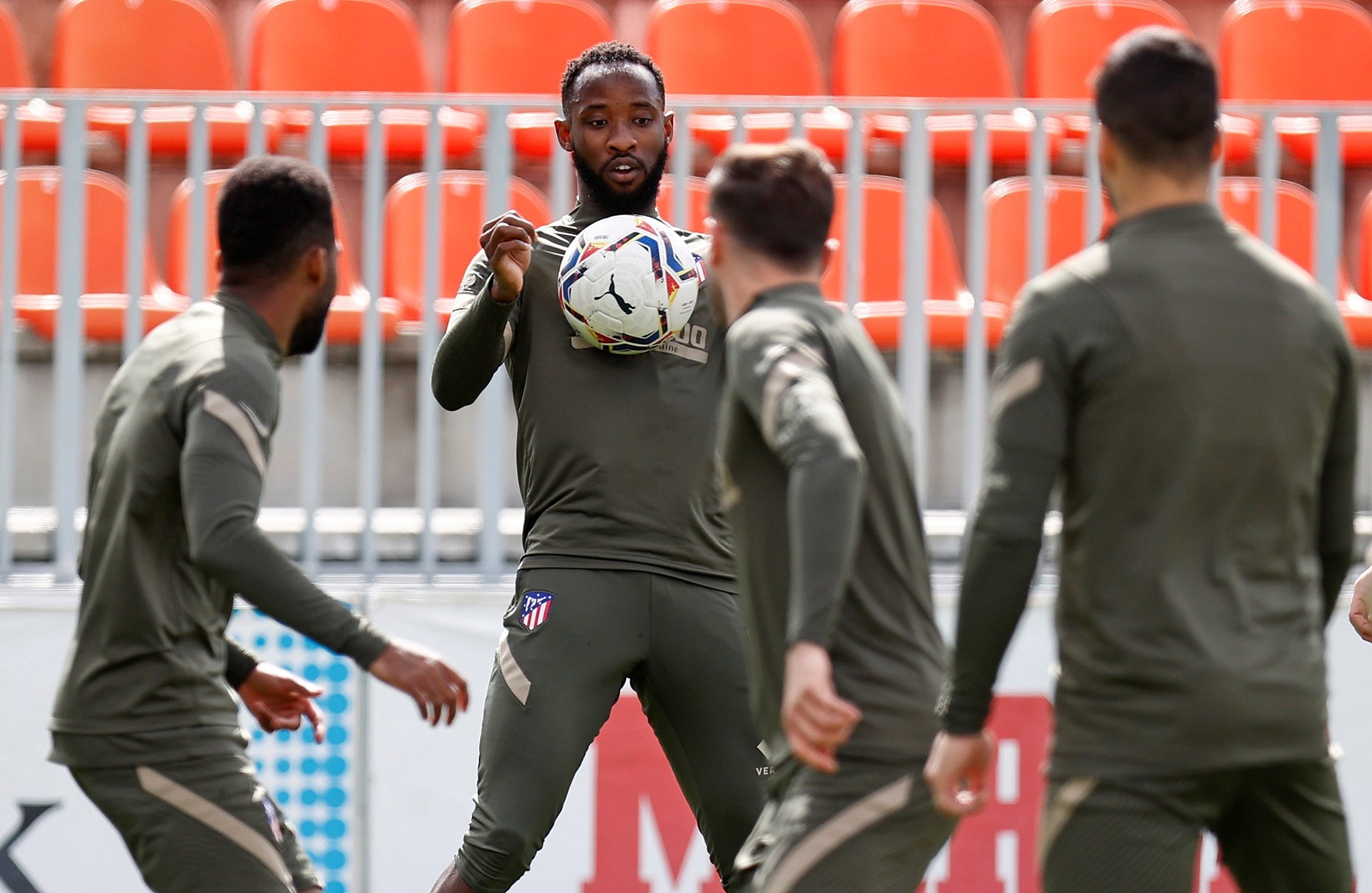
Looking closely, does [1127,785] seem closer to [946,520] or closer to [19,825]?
[946,520]

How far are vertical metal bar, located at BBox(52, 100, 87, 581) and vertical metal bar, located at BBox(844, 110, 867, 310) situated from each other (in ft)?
8.67

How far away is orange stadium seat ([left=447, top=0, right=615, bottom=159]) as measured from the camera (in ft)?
26.8

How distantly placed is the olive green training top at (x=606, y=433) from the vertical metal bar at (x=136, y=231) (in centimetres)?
219

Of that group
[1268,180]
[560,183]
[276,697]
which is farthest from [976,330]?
[276,697]

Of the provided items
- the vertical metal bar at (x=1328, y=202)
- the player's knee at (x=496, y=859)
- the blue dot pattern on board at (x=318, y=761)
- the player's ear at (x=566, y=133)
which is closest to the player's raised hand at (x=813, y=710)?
the player's knee at (x=496, y=859)

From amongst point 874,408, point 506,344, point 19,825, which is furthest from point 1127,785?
point 19,825

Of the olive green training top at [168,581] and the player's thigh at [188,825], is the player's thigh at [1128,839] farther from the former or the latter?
the player's thigh at [188,825]

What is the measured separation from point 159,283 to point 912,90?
3.83 m

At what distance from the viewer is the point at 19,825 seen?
214 inches

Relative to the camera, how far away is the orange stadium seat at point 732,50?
8266 millimetres

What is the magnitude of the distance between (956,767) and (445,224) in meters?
4.36

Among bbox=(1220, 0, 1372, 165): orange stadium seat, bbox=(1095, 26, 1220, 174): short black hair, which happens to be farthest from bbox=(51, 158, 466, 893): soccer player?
bbox=(1220, 0, 1372, 165): orange stadium seat

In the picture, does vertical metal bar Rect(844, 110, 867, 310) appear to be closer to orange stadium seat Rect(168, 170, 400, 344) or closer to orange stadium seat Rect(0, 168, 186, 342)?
orange stadium seat Rect(168, 170, 400, 344)

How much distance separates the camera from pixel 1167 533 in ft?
8.18
